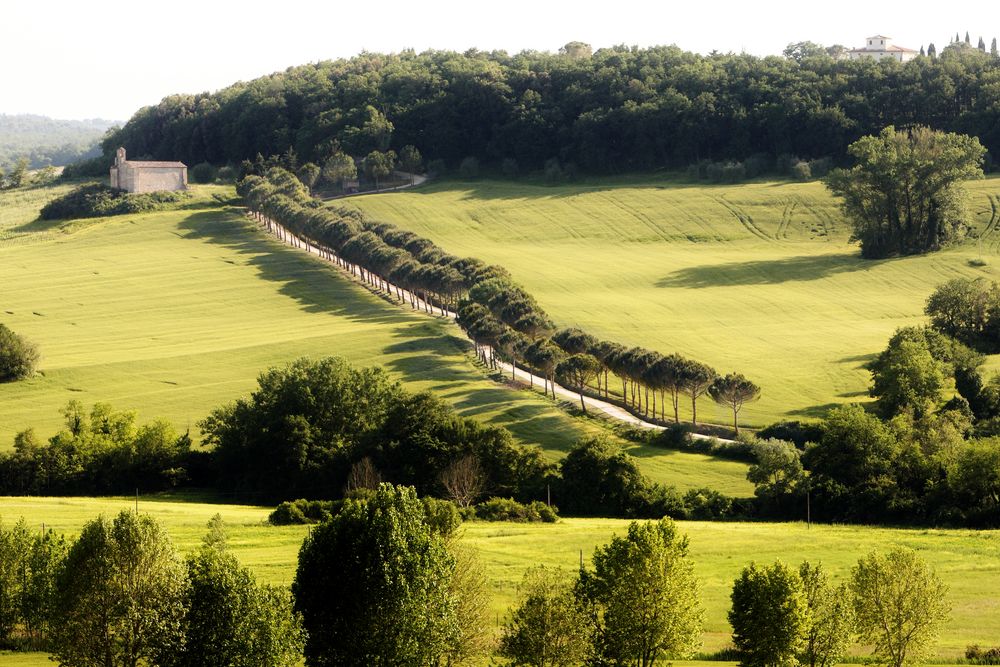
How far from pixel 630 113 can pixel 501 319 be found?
287 feet

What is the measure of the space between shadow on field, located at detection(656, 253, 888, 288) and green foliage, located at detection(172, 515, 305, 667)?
294ft

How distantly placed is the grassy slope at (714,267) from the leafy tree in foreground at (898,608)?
36.8 metres

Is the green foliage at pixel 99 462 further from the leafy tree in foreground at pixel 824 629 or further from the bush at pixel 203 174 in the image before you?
the bush at pixel 203 174

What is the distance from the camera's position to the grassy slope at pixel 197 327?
80.2 meters

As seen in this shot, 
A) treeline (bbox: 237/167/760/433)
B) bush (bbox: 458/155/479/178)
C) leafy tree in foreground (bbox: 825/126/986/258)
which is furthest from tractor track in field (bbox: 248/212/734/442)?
leafy tree in foreground (bbox: 825/126/986/258)

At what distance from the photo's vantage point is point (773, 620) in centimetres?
3900

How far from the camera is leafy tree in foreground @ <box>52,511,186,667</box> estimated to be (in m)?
37.2

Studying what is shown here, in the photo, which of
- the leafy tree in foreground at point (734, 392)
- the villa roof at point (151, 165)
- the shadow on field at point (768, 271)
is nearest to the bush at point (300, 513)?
the leafy tree in foreground at point (734, 392)

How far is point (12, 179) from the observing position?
636 ft

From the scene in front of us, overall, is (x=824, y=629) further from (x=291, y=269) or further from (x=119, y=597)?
(x=291, y=269)

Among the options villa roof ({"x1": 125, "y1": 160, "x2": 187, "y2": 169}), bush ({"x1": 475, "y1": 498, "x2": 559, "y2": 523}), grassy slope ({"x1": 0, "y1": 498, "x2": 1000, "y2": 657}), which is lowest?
bush ({"x1": 475, "y1": 498, "x2": 559, "y2": 523})

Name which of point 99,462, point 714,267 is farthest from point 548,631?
point 714,267

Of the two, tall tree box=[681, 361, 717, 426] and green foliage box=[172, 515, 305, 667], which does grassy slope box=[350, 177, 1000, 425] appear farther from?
green foliage box=[172, 515, 305, 667]

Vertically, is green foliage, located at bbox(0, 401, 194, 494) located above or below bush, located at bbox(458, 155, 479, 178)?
below
